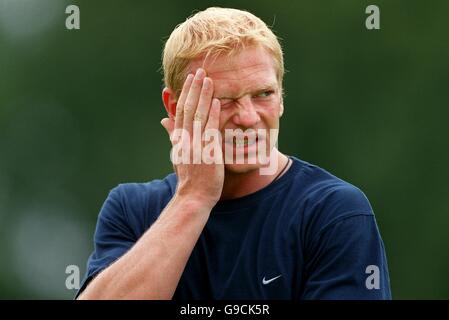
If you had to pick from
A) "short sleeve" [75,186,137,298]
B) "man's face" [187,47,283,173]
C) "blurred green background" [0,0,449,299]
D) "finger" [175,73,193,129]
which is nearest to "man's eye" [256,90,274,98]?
"man's face" [187,47,283,173]

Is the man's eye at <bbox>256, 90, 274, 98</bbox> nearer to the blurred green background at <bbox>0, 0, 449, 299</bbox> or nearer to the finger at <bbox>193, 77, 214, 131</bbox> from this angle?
the finger at <bbox>193, 77, 214, 131</bbox>

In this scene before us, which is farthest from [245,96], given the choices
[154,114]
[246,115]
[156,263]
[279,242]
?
[154,114]

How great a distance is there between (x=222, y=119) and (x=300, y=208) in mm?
546

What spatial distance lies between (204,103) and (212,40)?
1.07 feet

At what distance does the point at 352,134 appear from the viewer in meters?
21.1

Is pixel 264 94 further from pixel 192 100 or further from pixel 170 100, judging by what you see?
pixel 170 100

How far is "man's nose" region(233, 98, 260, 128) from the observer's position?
5.16 metres

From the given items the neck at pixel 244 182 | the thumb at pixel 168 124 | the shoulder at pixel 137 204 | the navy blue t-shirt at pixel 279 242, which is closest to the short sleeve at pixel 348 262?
the navy blue t-shirt at pixel 279 242

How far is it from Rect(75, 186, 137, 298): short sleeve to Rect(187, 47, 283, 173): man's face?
57cm

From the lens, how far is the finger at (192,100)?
5215mm

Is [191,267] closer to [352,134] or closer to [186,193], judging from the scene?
[186,193]

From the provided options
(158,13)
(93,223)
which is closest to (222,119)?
(93,223)
